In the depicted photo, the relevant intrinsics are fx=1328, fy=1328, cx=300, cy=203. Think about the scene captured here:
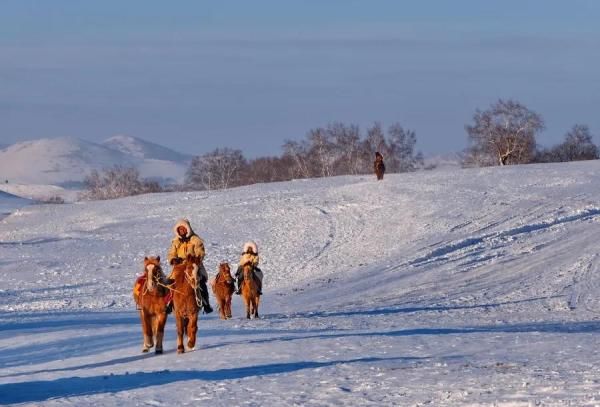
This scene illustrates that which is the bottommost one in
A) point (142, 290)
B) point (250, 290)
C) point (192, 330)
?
point (192, 330)

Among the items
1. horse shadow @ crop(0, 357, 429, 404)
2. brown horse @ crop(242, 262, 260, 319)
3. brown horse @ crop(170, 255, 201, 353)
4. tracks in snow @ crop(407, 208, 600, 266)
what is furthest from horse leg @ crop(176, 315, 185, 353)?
tracks in snow @ crop(407, 208, 600, 266)

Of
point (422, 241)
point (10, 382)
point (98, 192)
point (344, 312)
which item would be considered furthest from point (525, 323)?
point (98, 192)

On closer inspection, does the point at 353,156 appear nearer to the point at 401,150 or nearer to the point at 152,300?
the point at 401,150

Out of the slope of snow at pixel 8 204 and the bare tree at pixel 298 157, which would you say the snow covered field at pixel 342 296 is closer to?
the slope of snow at pixel 8 204

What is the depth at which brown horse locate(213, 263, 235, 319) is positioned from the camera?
100 feet

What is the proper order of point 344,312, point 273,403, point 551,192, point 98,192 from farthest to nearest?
point 98,192
point 551,192
point 344,312
point 273,403

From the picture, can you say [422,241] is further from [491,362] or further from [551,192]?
[491,362]

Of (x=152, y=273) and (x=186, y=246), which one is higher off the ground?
(x=186, y=246)

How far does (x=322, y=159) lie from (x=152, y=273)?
91.7 m

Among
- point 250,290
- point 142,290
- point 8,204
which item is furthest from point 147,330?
point 8,204

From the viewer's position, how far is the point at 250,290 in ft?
101

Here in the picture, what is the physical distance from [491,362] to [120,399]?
5168 mm

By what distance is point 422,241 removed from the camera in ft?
164

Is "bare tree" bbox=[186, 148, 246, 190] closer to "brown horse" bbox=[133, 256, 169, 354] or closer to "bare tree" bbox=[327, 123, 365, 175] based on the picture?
"bare tree" bbox=[327, 123, 365, 175]
